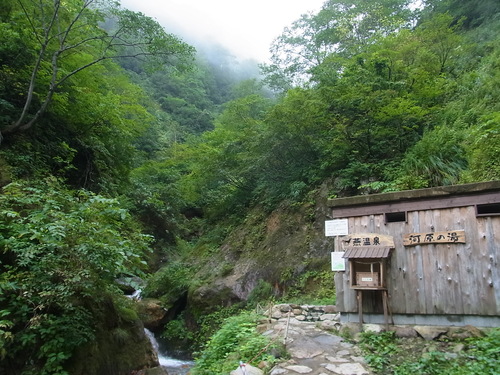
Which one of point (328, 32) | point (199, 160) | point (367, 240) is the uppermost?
point (328, 32)

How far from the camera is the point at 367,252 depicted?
6672mm

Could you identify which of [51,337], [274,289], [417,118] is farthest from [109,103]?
[417,118]

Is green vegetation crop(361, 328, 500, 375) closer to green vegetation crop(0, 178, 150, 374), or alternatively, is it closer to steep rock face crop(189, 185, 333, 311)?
green vegetation crop(0, 178, 150, 374)

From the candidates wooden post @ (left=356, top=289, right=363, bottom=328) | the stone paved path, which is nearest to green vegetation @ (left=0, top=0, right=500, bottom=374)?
the stone paved path

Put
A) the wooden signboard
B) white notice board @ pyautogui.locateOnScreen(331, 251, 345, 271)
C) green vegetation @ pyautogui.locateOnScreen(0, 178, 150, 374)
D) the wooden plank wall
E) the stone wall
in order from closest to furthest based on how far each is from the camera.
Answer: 1. green vegetation @ pyautogui.locateOnScreen(0, 178, 150, 374)
2. the wooden plank wall
3. the wooden signboard
4. white notice board @ pyautogui.locateOnScreen(331, 251, 345, 271)
5. the stone wall

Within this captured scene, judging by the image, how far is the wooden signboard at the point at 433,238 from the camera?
6.15 m

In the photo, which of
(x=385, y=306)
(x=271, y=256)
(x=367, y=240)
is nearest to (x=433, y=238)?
(x=367, y=240)

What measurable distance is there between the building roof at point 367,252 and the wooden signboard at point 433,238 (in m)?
0.40

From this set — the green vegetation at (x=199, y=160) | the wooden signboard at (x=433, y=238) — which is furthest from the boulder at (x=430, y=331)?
the green vegetation at (x=199, y=160)

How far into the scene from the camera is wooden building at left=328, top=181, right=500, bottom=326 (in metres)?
5.88

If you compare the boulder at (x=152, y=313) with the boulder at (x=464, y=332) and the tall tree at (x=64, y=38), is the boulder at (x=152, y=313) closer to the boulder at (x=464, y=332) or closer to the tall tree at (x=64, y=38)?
the tall tree at (x=64, y=38)

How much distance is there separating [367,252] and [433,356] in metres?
2.13

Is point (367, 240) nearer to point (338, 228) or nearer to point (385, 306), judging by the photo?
point (338, 228)

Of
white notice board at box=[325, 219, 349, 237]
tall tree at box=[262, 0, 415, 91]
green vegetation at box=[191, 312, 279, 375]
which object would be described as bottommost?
green vegetation at box=[191, 312, 279, 375]
